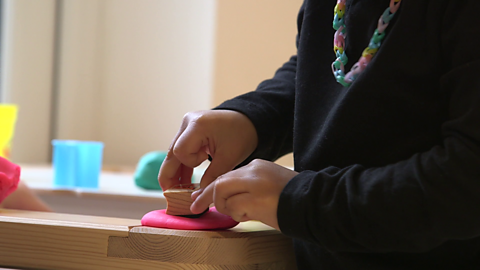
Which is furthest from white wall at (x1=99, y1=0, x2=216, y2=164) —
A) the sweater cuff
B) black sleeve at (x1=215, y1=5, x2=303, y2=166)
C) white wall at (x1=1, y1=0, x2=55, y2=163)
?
the sweater cuff

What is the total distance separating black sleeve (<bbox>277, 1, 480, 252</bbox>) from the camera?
0.36 metres

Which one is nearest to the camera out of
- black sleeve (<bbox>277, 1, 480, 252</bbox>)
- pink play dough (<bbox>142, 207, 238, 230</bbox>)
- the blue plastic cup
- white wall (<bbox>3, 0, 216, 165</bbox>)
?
black sleeve (<bbox>277, 1, 480, 252</bbox>)

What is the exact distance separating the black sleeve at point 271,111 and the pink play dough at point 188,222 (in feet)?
0.39

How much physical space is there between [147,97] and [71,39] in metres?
0.45

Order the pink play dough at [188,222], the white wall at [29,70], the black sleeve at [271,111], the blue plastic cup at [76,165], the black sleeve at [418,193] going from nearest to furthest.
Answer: the black sleeve at [418,193] < the pink play dough at [188,222] < the black sleeve at [271,111] < the blue plastic cup at [76,165] < the white wall at [29,70]

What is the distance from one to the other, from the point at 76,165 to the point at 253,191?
0.92 metres

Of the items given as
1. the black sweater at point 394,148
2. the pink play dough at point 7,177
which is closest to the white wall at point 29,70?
the pink play dough at point 7,177

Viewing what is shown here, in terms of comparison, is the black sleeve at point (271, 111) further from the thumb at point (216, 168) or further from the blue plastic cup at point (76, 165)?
the blue plastic cup at point (76, 165)

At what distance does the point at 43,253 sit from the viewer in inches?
18.9

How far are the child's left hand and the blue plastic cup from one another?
33.6 inches

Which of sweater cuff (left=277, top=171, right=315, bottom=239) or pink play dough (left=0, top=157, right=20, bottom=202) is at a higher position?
sweater cuff (left=277, top=171, right=315, bottom=239)

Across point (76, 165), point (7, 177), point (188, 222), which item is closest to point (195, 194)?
point (188, 222)

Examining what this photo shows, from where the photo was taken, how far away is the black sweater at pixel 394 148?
1.19 ft

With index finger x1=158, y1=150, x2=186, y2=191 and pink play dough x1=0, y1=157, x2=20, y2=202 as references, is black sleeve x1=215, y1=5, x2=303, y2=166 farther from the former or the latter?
pink play dough x1=0, y1=157, x2=20, y2=202
